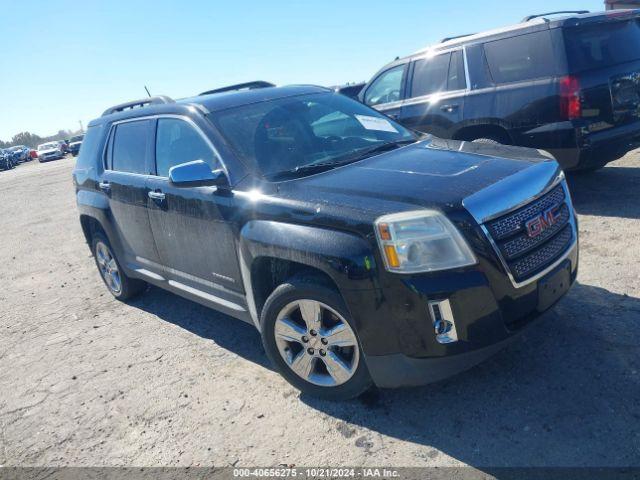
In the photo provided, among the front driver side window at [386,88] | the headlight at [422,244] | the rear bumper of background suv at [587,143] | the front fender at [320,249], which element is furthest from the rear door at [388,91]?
the headlight at [422,244]

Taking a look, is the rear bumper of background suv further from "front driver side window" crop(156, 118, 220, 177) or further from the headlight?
"front driver side window" crop(156, 118, 220, 177)

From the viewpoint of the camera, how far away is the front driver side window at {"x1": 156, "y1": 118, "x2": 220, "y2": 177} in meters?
3.58

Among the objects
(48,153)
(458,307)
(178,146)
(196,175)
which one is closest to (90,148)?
(178,146)

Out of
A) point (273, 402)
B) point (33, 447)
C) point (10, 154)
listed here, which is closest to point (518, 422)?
point (273, 402)

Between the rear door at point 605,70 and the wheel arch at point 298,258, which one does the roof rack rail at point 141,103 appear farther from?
the rear door at point 605,70

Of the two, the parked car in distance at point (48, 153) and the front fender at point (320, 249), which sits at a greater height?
the parked car in distance at point (48, 153)

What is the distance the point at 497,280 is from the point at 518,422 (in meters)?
0.77

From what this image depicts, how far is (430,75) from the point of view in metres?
6.70

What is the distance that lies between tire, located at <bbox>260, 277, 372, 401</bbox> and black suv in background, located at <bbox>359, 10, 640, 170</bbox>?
3.79 meters

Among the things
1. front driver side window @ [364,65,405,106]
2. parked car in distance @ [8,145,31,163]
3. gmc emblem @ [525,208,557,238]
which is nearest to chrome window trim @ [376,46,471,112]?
front driver side window @ [364,65,405,106]

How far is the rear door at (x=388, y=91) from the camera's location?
7.12 metres

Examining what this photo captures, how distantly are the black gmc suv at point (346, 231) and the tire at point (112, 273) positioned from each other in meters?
0.88

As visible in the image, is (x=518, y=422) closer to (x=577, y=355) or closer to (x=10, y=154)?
(x=577, y=355)

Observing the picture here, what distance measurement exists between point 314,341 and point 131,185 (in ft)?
7.66
